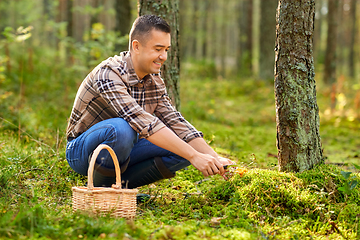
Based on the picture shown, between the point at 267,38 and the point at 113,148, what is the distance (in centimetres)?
1047

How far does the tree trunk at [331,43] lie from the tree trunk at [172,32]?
30.2ft

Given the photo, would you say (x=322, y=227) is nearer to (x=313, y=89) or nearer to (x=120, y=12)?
(x=313, y=89)

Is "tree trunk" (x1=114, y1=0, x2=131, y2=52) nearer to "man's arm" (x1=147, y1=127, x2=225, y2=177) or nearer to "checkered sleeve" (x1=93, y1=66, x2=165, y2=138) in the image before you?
"checkered sleeve" (x1=93, y1=66, x2=165, y2=138)

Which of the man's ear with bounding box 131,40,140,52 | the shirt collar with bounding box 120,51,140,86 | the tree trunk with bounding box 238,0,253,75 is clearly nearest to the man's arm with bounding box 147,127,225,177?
the shirt collar with bounding box 120,51,140,86

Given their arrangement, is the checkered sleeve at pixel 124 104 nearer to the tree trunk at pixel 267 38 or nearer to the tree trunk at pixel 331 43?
the tree trunk at pixel 267 38

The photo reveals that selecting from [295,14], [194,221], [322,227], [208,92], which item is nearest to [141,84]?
[194,221]

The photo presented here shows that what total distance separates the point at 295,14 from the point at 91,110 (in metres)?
2.19

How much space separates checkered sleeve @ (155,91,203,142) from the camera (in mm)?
3099

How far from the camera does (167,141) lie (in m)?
2.65

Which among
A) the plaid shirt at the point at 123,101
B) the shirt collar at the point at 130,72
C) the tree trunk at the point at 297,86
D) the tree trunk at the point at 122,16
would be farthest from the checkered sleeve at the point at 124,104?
the tree trunk at the point at 122,16

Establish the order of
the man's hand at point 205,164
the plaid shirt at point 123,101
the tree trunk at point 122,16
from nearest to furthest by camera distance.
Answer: the man's hand at point 205,164 < the plaid shirt at point 123,101 < the tree trunk at point 122,16

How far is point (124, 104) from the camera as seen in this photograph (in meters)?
2.72

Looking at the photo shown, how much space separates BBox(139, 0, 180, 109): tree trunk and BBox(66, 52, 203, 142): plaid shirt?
0.91m

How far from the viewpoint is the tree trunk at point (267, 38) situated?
11.6 meters
